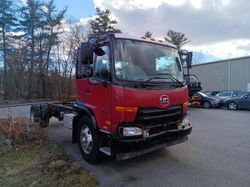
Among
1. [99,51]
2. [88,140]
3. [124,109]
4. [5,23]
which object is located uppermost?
[5,23]

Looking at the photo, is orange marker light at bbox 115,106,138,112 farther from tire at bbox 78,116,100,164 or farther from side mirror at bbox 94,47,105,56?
side mirror at bbox 94,47,105,56

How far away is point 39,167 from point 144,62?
10.5 ft

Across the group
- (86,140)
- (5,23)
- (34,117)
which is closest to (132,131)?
(86,140)

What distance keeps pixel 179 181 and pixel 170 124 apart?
128 cm

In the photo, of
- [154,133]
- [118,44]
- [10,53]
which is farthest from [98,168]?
[10,53]

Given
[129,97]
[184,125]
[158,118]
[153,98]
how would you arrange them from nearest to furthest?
[129,97]
[153,98]
[158,118]
[184,125]

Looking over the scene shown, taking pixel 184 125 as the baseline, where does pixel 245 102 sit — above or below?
below

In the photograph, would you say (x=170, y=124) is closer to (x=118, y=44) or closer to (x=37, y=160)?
(x=118, y=44)

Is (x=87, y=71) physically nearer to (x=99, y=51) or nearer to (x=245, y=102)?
(x=99, y=51)

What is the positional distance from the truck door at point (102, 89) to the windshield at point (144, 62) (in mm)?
259

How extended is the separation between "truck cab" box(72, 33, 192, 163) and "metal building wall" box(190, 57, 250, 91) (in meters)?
24.1

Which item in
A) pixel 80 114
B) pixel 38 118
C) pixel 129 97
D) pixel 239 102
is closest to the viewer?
pixel 129 97

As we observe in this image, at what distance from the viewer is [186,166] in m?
6.16

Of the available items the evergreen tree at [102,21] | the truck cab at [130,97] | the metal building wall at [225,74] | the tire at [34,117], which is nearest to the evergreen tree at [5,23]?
the evergreen tree at [102,21]
